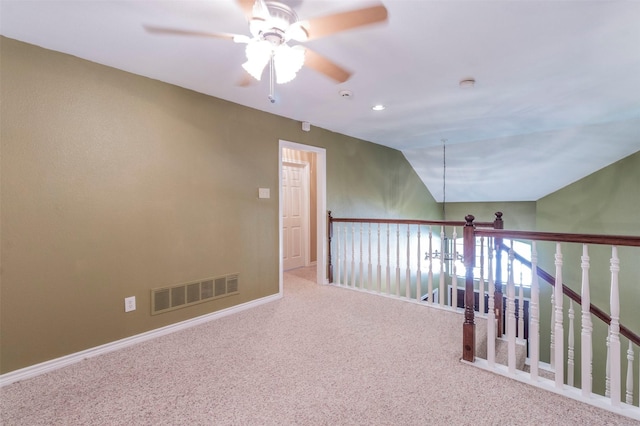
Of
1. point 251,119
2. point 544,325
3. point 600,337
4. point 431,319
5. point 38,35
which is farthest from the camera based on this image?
point 544,325

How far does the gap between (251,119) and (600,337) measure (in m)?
6.23

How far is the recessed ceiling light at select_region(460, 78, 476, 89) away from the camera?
2.55 meters

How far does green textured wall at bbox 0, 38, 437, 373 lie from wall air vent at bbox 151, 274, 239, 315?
0.06 metres

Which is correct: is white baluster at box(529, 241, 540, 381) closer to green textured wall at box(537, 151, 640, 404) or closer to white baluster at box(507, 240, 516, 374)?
white baluster at box(507, 240, 516, 374)

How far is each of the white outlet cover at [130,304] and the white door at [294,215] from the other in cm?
291

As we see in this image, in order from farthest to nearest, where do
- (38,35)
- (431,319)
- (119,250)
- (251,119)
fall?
(251,119) < (431,319) < (119,250) < (38,35)

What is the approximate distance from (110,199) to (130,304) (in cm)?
88

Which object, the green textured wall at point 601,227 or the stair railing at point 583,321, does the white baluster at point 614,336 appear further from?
the green textured wall at point 601,227

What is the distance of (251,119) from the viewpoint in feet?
10.8

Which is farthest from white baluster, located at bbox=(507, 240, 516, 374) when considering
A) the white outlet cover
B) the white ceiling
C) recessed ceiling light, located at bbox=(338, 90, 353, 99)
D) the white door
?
the white door

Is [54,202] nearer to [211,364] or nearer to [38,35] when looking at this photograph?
[38,35]

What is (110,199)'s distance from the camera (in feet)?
7.72

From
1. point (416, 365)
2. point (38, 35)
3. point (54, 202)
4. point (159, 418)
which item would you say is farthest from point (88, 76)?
point (416, 365)

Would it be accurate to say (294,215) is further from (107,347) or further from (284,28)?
(284,28)
